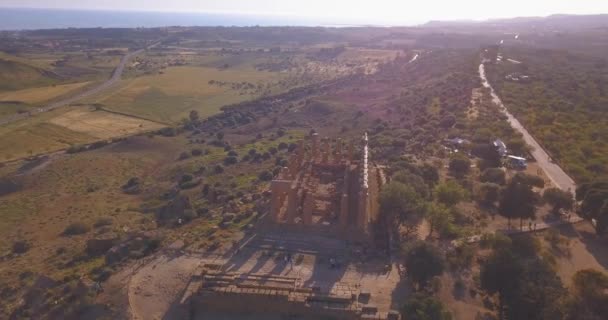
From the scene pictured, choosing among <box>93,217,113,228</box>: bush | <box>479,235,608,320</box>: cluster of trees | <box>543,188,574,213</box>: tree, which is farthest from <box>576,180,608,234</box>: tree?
<box>93,217,113,228</box>: bush

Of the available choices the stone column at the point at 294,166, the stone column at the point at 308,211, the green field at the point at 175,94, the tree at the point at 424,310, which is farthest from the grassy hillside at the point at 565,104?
the green field at the point at 175,94

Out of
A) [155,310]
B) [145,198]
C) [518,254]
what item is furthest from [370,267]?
[145,198]

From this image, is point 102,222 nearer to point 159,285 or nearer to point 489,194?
point 159,285

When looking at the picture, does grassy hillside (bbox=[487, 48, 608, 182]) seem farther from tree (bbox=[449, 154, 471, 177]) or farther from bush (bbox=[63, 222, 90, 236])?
bush (bbox=[63, 222, 90, 236])

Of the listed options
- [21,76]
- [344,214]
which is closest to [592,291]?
[344,214]

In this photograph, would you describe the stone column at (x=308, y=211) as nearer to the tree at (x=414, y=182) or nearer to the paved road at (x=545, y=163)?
the tree at (x=414, y=182)

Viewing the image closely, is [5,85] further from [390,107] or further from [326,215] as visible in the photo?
[326,215]
